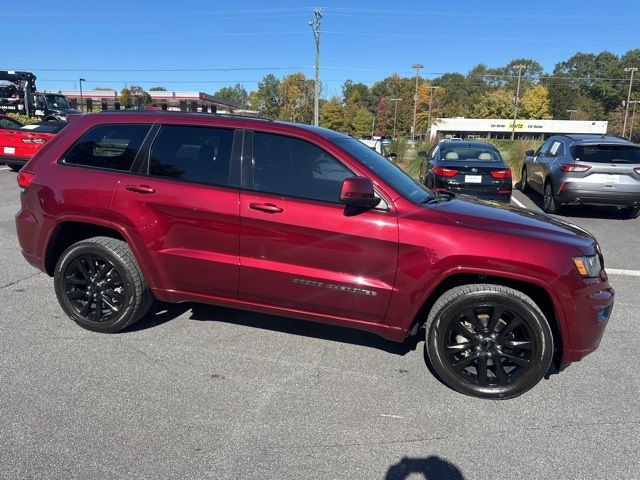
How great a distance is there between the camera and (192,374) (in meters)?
3.59

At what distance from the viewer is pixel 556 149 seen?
1096 centimetres

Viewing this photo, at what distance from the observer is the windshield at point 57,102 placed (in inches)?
1024

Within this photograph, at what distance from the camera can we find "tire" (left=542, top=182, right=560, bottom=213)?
10327 millimetres

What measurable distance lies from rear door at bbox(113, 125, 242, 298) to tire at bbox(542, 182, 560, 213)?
8.44 m

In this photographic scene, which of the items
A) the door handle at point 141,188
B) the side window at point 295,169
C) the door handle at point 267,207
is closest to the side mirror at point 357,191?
the side window at point 295,169

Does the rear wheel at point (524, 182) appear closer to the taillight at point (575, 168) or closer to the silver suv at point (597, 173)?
the silver suv at point (597, 173)

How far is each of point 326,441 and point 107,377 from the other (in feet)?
5.40

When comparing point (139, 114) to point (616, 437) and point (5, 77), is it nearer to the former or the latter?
point (616, 437)

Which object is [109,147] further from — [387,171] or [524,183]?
[524,183]

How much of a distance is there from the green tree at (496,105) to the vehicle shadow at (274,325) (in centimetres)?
9709

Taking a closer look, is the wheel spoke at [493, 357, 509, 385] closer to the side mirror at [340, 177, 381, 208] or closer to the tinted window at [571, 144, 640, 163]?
the side mirror at [340, 177, 381, 208]

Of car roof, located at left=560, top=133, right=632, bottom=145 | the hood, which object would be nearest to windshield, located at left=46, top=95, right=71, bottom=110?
car roof, located at left=560, top=133, right=632, bottom=145

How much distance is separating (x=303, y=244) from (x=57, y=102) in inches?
1097

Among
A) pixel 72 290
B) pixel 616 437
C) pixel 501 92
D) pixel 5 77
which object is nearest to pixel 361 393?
pixel 616 437
